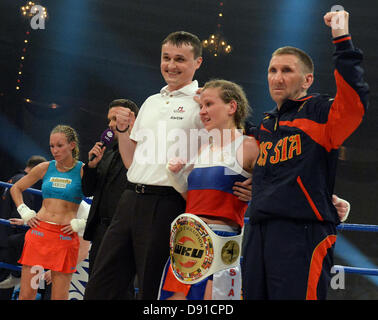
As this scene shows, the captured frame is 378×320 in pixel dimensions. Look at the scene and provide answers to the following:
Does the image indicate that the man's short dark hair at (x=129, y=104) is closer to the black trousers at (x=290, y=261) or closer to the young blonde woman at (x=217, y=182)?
the young blonde woman at (x=217, y=182)

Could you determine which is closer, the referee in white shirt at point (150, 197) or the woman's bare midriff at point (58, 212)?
the referee in white shirt at point (150, 197)

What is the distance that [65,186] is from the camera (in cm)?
318

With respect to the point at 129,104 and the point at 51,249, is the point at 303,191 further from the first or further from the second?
the point at 51,249

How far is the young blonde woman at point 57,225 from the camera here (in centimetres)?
301

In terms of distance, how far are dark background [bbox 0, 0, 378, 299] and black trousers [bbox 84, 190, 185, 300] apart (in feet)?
16.4

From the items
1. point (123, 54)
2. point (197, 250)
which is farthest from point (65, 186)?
point (123, 54)

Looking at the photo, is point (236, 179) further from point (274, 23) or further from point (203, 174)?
point (274, 23)

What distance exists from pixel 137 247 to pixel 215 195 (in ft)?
1.22

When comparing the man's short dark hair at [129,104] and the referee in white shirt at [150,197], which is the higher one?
the man's short dark hair at [129,104]

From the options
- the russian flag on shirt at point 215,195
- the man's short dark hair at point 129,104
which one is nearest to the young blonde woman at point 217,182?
the russian flag on shirt at point 215,195

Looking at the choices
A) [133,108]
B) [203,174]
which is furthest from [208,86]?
[133,108]

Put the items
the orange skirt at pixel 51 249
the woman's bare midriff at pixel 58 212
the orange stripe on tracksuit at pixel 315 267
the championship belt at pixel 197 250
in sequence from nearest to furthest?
the orange stripe on tracksuit at pixel 315 267, the championship belt at pixel 197 250, the orange skirt at pixel 51 249, the woman's bare midriff at pixel 58 212
